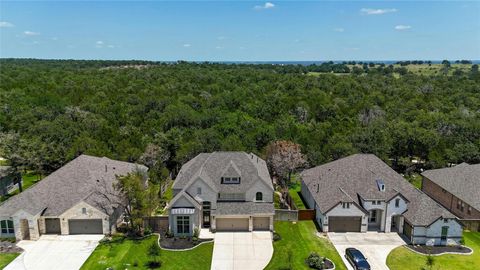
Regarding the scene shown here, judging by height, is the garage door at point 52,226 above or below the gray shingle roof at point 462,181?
below

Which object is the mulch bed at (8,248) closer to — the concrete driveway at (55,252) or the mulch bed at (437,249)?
the concrete driveway at (55,252)

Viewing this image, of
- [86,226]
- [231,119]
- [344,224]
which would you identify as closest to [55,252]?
[86,226]

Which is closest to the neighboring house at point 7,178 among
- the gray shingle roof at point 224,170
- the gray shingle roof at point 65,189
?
the gray shingle roof at point 65,189

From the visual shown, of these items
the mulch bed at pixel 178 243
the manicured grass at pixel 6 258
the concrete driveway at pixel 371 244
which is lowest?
the concrete driveway at pixel 371 244

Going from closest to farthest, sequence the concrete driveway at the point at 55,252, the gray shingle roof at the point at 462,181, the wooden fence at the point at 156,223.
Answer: the concrete driveway at the point at 55,252
the wooden fence at the point at 156,223
the gray shingle roof at the point at 462,181

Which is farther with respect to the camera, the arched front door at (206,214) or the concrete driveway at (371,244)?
the arched front door at (206,214)

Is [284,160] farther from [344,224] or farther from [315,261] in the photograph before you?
[315,261]
